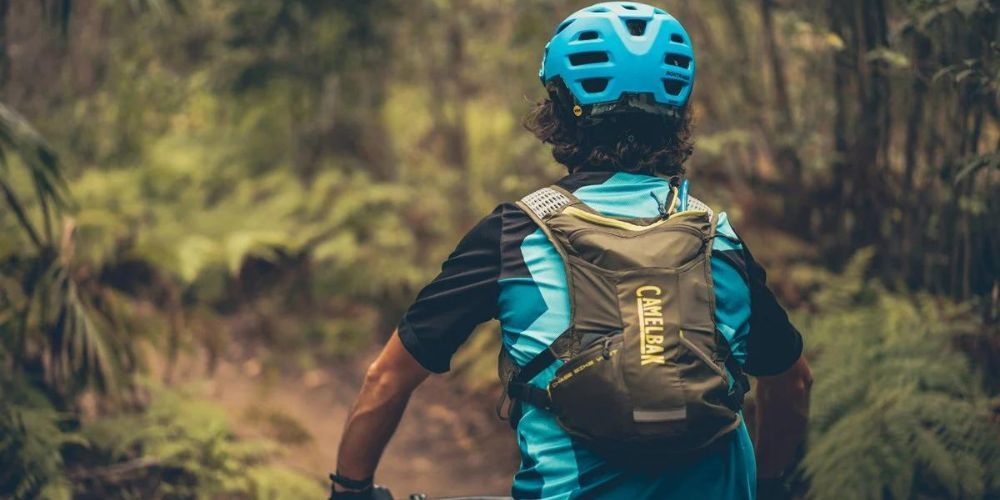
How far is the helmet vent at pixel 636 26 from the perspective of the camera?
8.90 ft

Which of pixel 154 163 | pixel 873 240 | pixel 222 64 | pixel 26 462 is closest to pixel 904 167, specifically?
pixel 873 240

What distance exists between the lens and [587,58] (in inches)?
104

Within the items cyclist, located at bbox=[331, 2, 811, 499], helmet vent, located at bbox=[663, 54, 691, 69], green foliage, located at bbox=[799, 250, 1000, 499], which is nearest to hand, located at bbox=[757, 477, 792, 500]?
cyclist, located at bbox=[331, 2, 811, 499]

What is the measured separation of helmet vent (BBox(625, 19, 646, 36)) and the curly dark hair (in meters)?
0.25

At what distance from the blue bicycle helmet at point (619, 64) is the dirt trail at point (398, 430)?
4.19 meters

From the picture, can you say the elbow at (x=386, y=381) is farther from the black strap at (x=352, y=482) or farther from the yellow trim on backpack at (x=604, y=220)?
the yellow trim on backpack at (x=604, y=220)

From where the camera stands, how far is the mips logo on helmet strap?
220 cm

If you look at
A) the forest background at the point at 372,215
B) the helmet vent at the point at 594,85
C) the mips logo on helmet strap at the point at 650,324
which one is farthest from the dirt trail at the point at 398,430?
the mips logo on helmet strap at the point at 650,324

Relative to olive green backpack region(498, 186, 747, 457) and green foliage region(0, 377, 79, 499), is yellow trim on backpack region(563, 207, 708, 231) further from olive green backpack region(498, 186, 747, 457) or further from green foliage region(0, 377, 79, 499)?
green foliage region(0, 377, 79, 499)

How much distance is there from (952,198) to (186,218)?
639cm

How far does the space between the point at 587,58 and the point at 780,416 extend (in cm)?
115

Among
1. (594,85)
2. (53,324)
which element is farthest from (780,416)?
(53,324)

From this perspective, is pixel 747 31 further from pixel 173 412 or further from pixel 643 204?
pixel 643 204

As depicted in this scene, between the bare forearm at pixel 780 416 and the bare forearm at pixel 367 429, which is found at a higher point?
the bare forearm at pixel 367 429
